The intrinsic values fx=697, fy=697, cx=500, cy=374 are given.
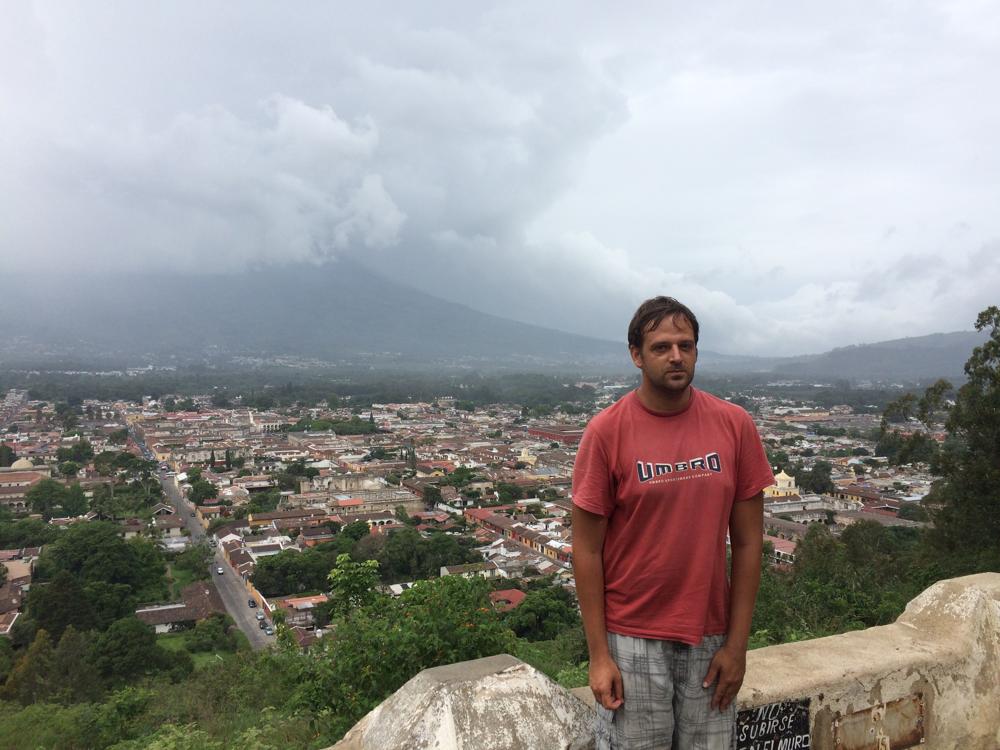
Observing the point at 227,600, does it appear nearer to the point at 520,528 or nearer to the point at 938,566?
the point at 520,528

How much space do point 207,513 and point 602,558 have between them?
2401cm

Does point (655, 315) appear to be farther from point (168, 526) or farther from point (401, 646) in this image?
point (168, 526)

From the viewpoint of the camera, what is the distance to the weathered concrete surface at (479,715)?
125 cm

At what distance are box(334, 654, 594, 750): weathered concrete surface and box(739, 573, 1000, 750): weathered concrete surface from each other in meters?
0.47

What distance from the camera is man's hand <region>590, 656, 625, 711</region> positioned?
1251 mm

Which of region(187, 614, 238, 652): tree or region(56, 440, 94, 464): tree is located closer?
region(187, 614, 238, 652): tree

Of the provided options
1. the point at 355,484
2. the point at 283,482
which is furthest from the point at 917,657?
the point at 283,482

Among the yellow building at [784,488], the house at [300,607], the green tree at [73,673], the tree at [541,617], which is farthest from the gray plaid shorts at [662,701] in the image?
the yellow building at [784,488]

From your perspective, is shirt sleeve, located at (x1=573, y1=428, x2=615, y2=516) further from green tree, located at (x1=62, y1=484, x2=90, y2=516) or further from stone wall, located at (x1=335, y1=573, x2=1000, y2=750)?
green tree, located at (x1=62, y1=484, x2=90, y2=516)

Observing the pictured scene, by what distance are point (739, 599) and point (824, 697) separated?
56 centimetres

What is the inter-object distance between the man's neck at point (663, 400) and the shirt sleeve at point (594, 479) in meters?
0.12

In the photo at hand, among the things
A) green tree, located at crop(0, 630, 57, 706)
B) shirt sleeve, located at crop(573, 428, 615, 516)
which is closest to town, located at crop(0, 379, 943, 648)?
shirt sleeve, located at crop(573, 428, 615, 516)

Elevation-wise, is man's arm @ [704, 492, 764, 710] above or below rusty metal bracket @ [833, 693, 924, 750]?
above

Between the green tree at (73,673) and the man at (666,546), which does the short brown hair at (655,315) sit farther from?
the green tree at (73,673)
